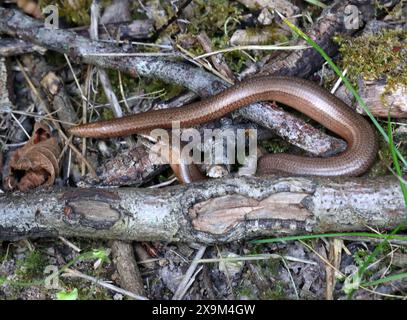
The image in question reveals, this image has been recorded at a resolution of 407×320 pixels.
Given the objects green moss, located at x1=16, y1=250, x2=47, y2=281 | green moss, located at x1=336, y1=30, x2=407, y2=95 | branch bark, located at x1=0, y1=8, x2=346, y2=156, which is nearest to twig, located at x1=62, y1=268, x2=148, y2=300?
green moss, located at x1=16, y1=250, x2=47, y2=281

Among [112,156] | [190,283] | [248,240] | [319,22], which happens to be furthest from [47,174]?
[319,22]

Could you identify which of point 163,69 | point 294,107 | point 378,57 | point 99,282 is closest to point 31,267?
point 99,282

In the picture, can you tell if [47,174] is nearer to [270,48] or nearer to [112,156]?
[112,156]

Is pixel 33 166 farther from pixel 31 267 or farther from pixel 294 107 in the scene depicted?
pixel 294 107

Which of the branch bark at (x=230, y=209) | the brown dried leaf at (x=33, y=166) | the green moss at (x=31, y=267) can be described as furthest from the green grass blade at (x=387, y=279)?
the brown dried leaf at (x=33, y=166)

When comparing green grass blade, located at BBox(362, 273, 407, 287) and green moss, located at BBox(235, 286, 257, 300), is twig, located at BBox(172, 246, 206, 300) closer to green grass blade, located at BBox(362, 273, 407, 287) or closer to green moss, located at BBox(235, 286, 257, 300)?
green moss, located at BBox(235, 286, 257, 300)

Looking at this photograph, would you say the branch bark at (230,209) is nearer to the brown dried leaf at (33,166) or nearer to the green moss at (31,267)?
the green moss at (31,267)
